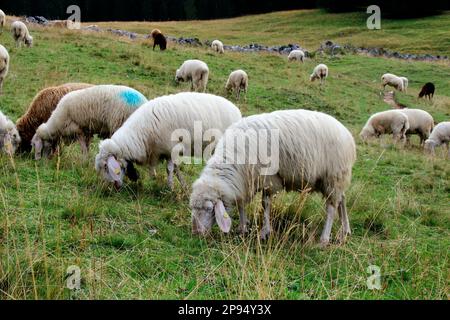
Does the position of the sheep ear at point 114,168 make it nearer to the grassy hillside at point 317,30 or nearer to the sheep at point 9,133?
the sheep at point 9,133

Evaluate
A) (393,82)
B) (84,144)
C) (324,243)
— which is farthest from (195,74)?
(324,243)

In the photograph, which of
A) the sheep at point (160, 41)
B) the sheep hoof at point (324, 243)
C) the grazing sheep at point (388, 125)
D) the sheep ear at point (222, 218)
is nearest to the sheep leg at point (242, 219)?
the sheep ear at point (222, 218)

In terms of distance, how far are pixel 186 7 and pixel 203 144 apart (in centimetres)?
6906

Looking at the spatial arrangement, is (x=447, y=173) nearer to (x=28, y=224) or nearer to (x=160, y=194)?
(x=160, y=194)

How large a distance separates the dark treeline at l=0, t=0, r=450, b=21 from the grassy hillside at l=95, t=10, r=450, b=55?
3136mm

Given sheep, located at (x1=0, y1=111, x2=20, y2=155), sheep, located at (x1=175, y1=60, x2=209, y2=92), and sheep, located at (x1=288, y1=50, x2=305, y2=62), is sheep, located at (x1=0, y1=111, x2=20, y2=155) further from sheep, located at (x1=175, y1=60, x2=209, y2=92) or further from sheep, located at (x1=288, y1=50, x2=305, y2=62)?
sheep, located at (x1=288, y1=50, x2=305, y2=62)

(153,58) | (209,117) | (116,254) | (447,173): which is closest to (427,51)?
(153,58)

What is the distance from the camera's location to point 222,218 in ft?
15.3

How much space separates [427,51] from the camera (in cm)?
4003

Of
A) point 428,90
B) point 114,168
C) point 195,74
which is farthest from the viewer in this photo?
point 428,90

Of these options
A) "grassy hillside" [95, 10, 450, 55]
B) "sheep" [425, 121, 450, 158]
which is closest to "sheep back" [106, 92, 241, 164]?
"sheep" [425, 121, 450, 158]

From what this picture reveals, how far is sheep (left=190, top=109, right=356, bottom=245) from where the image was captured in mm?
4922

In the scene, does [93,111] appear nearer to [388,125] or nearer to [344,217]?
[344,217]
